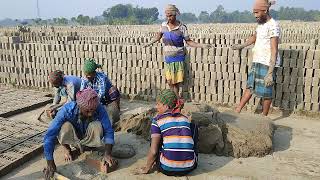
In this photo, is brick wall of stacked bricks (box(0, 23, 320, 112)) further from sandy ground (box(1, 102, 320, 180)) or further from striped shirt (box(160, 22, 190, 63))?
sandy ground (box(1, 102, 320, 180))

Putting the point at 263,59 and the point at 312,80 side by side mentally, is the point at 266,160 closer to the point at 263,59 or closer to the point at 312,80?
the point at 263,59

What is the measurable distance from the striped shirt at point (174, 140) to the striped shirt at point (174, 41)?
2.76 meters

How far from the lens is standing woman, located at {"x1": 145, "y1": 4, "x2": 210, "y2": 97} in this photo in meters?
6.12

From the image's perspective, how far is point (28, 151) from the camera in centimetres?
469

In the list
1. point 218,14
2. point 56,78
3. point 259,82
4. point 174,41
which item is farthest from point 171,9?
point 218,14

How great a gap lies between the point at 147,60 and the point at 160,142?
3.79 m

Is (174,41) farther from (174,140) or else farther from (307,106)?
(174,140)

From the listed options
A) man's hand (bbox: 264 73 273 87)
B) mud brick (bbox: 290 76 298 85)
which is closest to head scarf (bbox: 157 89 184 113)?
man's hand (bbox: 264 73 273 87)

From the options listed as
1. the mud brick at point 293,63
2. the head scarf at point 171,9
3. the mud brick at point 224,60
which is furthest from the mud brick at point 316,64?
the head scarf at point 171,9

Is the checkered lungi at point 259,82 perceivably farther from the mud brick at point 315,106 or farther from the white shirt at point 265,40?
the mud brick at point 315,106

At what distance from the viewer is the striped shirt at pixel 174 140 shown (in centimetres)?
370

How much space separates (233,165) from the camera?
427 cm

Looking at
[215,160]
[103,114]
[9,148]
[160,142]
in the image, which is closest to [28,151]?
[9,148]

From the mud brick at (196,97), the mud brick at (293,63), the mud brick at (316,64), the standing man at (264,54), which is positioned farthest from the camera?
the mud brick at (196,97)
